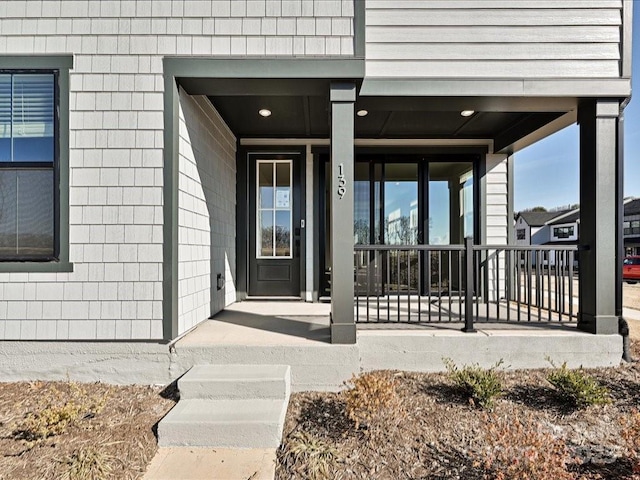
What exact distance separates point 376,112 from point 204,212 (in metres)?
2.26

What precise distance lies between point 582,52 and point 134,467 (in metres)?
4.89

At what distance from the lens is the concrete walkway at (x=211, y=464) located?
6.77 ft

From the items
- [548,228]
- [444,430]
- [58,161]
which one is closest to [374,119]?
[58,161]

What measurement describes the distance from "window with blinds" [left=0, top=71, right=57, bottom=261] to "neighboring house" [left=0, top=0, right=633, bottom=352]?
12mm

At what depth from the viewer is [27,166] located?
10.0ft

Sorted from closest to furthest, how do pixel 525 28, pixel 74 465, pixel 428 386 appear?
pixel 74 465
pixel 428 386
pixel 525 28

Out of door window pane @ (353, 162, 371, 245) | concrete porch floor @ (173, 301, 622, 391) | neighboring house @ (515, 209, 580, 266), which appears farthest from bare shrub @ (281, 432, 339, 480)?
neighboring house @ (515, 209, 580, 266)

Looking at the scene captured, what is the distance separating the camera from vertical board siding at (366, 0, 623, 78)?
3344 millimetres

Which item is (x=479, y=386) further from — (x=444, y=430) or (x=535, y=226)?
(x=535, y=226)

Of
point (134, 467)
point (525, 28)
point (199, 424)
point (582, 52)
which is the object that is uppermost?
point (525, 28)

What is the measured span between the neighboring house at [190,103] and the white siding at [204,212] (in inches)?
1.2

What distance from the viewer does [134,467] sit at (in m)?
2.12

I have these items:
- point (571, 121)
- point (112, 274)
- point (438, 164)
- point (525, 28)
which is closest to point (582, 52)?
point (525, 28)

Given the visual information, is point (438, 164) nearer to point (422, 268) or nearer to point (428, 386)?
point (422, 268)
